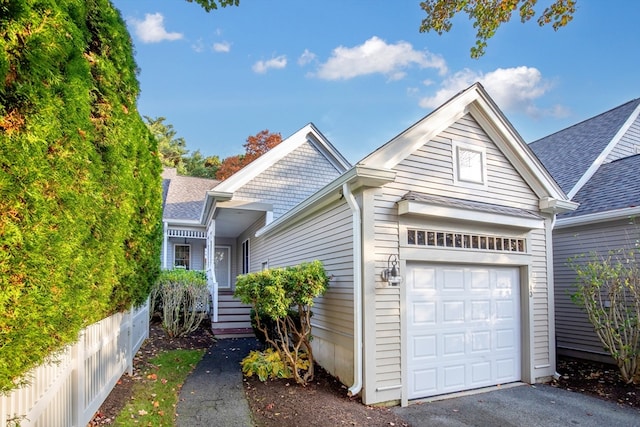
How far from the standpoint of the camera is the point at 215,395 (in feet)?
19.2

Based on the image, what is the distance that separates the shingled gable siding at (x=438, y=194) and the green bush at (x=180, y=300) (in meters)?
6.08

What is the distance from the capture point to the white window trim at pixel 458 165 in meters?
6.96

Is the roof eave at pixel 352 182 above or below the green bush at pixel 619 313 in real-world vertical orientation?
above

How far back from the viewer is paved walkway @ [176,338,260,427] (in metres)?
4.93

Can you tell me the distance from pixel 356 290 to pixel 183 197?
554 inches

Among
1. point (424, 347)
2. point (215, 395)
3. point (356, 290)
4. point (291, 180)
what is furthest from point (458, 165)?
point (291, 180)

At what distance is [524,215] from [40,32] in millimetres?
7328

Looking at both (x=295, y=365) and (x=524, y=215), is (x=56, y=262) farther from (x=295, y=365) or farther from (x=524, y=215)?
(x=524, y=215)

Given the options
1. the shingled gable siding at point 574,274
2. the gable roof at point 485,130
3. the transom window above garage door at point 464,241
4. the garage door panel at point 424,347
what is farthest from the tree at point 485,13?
the shingled gable siding at point 574,274

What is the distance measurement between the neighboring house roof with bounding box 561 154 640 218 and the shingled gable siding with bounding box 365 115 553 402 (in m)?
2.26

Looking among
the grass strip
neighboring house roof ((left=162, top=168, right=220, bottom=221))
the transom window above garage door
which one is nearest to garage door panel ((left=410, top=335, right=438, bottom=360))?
the transom window above garage door

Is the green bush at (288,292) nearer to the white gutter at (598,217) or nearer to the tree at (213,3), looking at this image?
the tree at (213,3)

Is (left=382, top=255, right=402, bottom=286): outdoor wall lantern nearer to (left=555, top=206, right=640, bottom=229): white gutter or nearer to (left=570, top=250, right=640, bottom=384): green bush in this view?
(left=570, top=250, right=640, bottom=384): green bush

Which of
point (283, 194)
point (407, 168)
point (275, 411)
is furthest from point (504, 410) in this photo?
point (283, 194)
